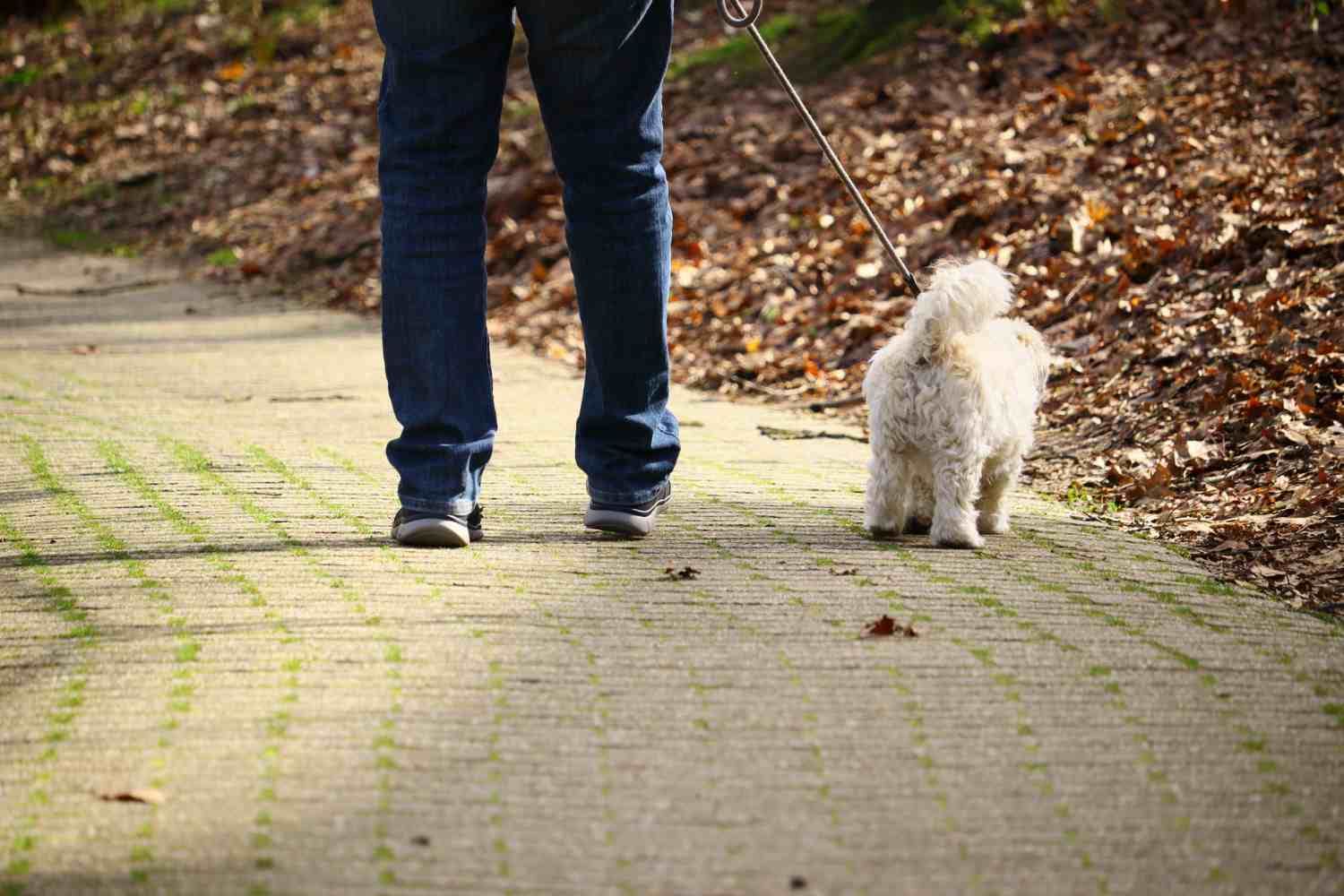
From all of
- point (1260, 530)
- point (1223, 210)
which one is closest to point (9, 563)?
point (1260, 530)

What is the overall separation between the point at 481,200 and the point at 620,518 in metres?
0.88

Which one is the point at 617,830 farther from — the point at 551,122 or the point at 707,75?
the point at 707,75

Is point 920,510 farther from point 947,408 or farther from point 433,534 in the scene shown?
point 433,534

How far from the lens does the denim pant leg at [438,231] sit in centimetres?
346

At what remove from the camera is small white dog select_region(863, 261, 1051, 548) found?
388 centimetres

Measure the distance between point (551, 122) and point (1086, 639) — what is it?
5.77ft

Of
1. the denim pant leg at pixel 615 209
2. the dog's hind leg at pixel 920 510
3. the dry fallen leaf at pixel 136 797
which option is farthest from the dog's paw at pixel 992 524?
the dry fallen leaf at pixel 136 797

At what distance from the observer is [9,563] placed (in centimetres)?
353

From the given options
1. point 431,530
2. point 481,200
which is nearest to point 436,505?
point 431,530

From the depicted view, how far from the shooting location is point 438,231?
3553mm

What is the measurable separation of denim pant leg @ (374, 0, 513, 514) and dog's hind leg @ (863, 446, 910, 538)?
107 centimetres

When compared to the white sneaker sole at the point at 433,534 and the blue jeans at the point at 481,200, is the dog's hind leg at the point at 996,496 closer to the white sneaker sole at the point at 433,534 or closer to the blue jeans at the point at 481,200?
the blue jeans at the point at 481,200

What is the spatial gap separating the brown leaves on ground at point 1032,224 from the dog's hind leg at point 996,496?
450mm

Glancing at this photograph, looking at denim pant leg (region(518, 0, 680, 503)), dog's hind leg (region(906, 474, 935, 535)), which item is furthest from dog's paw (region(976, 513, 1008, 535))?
denim pant leg (region(518, 0, 680, 503))
